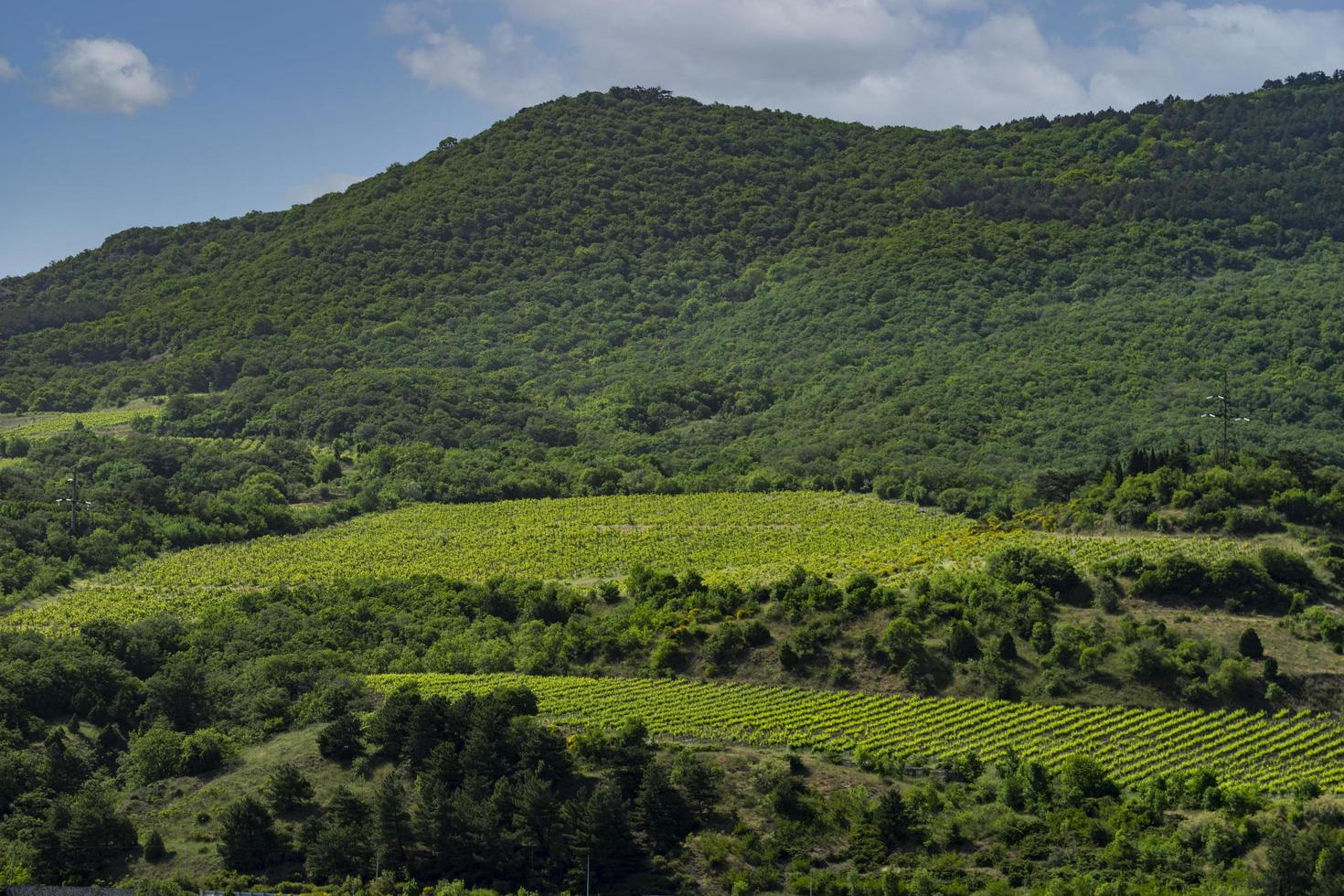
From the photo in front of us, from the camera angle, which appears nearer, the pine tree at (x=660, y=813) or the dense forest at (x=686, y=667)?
the dense forest at (x=686, y=667)

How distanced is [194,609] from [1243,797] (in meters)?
63.7

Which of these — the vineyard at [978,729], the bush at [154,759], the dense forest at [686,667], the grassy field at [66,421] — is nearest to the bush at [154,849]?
the dense forest at [686,667]

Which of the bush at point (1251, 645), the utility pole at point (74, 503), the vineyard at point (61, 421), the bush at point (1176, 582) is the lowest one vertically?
the bush at point (1251, 645)

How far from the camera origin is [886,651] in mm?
83375

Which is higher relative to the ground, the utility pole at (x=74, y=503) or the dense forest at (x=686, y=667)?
the utility pole at (x=74, y=503)

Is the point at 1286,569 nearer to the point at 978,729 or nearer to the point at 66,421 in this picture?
the point at 978,729

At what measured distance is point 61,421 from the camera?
171 meters

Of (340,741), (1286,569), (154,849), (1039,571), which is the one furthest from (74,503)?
(1286,569)

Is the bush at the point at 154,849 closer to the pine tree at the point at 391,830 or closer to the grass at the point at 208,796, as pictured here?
the grass at the point at 208,796

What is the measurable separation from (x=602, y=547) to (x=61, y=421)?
74941mm

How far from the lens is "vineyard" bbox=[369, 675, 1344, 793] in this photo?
7269cm

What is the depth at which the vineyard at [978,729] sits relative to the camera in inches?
2862

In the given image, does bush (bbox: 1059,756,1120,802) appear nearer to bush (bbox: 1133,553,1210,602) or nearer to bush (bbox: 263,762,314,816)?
bush (bbox: 1133,553,1210,602)

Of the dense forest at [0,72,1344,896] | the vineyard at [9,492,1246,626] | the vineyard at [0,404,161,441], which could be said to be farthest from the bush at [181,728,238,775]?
the vineyard at [0,404,161,441]
